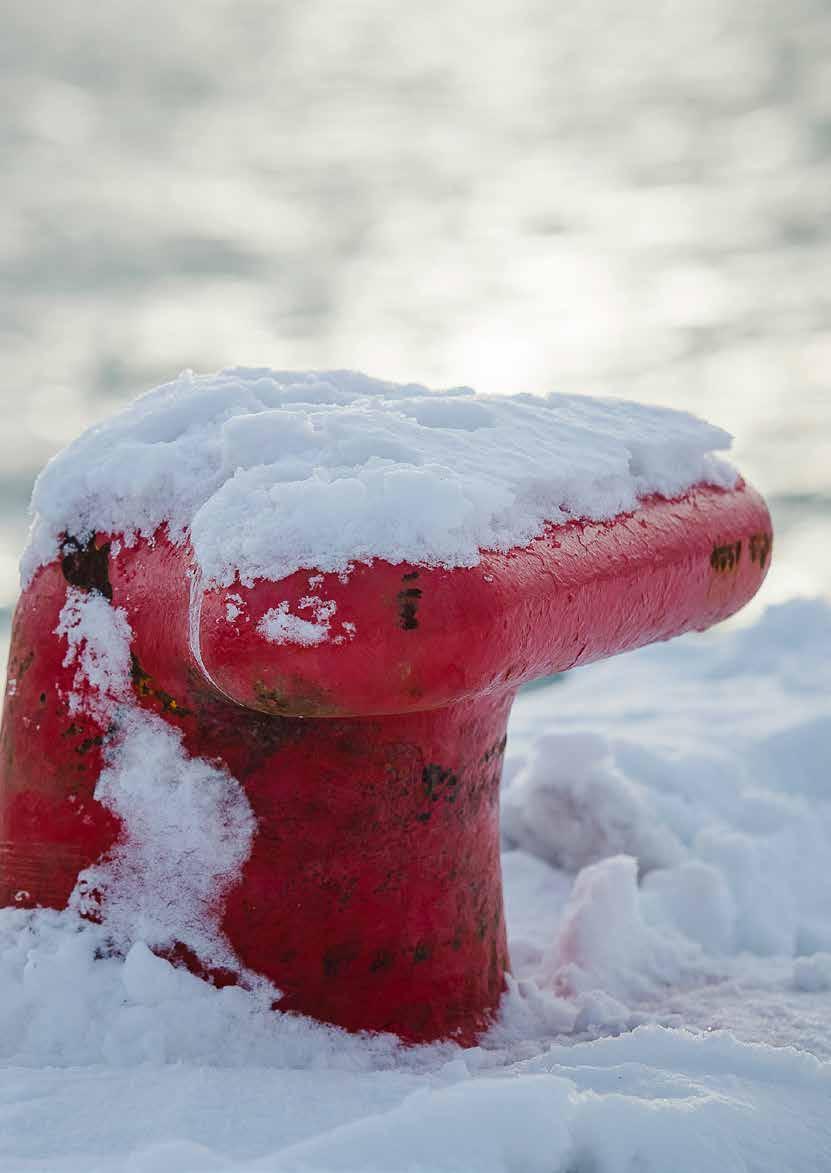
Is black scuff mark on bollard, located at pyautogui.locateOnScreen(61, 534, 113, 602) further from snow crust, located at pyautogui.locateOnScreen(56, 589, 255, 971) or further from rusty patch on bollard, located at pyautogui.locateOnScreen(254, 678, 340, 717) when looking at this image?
rusty patch on bollard, located at pyautogui.locateOnScreen(254, 678, 340, 717)

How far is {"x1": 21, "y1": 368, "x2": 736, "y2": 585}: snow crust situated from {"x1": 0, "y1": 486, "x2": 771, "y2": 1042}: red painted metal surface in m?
0.03

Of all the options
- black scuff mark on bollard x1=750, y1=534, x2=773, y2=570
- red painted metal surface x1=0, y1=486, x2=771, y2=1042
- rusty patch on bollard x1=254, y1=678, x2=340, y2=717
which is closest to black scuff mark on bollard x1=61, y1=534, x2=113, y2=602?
red painted metal surface x1=0, y1=486, x2=771, y2=1042

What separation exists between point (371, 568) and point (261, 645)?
10 cm

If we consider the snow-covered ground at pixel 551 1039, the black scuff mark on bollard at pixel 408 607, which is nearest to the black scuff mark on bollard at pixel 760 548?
the snow-covered ground at pixel 551 1039

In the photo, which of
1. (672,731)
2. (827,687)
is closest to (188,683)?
(672,731)

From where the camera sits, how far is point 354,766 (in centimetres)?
111

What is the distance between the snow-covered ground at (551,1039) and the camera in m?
0.81

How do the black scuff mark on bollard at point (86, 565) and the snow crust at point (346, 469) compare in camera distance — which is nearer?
the snow crust at point (346, 469)

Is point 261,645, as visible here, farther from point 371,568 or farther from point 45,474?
point 45,474

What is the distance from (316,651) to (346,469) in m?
0.17

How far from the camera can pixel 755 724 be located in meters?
2.38

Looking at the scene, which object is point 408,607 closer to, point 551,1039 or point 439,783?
point 439,783

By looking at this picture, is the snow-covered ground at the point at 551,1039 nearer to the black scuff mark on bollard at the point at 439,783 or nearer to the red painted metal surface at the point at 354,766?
the red painted metal surface at the point at 354,766

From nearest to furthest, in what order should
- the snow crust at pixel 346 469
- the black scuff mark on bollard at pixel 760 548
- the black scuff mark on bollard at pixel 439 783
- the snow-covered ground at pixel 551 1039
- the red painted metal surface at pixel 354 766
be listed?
the snow-covered ground at pixel 551 1039
the snow crust at pixel 346 469
the red painted metal surface at pixel 354 766
the black scuff mark on bollard at pixel 439 783
the black scuff mark on bollard at pixel 760 548
